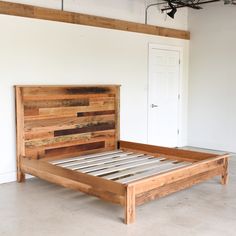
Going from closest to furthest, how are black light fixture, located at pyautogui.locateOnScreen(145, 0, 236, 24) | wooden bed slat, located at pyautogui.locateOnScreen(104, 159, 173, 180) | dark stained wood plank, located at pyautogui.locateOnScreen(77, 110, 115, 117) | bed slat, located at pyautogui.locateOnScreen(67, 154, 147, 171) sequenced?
1. wooden bed slat, located at pyautogui.locateOnScreen(104, 159, 173, 180)
2. bed slat, located at pyautogui.locateOnScreen(67, 154, 147, 171)
3. dark stained wood plank, located at pyautogui.locateOnScreen(77, 110, 115, 117)
4. black light fixture, located at pyautogui.locateOnScreen(145, 0, 236, 24)

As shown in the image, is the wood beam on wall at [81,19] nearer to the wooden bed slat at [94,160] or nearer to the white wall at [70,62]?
the white wall at [70,62]

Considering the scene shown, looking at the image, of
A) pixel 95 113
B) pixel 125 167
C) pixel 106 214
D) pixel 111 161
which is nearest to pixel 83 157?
pixel 111 161

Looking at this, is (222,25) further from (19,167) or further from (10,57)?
(19,167)

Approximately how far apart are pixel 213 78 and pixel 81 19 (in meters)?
3.03

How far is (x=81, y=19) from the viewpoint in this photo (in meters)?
5.47

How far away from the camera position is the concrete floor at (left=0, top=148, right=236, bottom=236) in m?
3.25

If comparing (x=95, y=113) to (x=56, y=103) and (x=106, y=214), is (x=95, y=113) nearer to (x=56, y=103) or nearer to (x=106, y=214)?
(x=56, y=103)

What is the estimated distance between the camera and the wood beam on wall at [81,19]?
15.5 feet

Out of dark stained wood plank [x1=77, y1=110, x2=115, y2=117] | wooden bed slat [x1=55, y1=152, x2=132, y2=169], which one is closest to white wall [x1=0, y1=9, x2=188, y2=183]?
dark stained wood plank [x1=77, y1=110, x2=115, y2=117]

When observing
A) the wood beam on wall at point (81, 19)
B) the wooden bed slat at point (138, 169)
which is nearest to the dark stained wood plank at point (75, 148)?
the wooden bed slat at point (138, 169)

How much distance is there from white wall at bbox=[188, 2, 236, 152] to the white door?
0.40 metres

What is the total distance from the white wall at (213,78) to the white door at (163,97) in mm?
399

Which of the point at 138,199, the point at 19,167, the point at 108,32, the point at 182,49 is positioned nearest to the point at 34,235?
the point at 138,199

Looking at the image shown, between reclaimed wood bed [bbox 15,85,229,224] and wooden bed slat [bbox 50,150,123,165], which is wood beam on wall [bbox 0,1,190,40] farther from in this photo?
wooden bed slat [bbox 50,150,123,165]
